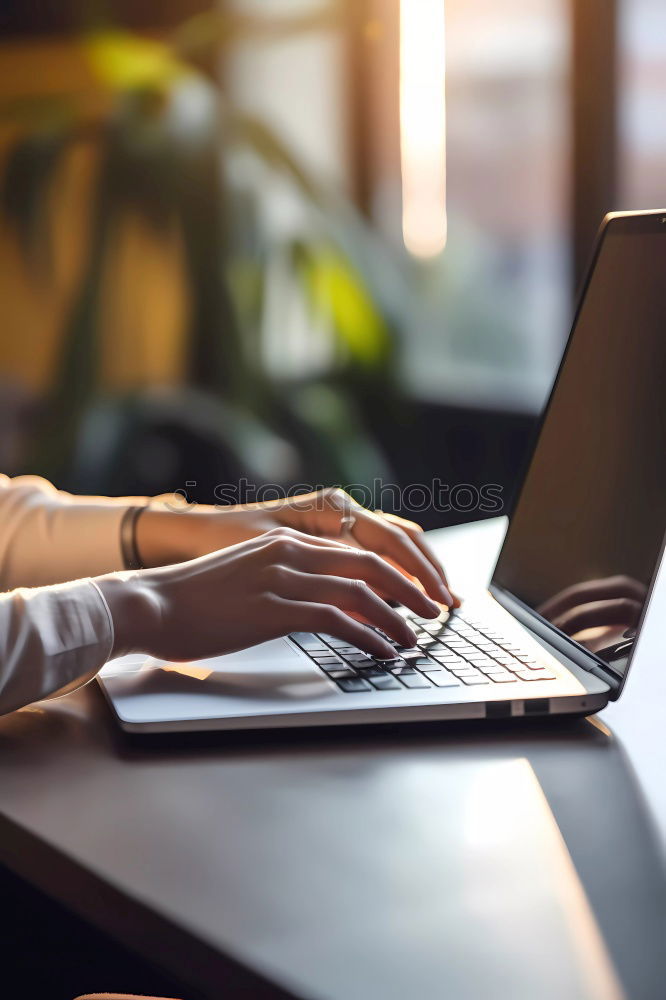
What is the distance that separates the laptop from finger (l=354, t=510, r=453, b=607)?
0.08 feet

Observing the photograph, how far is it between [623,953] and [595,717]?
0.24 meters

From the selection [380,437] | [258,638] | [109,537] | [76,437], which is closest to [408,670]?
[258,638]

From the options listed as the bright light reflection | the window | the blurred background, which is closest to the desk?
the blurred background

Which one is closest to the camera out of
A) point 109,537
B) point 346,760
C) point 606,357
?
point 346,760

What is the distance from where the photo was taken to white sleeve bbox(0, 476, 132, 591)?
873 mm

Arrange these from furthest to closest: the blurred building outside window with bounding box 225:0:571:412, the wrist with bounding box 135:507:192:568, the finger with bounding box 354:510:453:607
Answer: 1. the blurred building outside window with bounding box 225:0:571:412
2. the wrist with bounding box 135:507:192:568
3. the finger with bounding box 354:510:453:607

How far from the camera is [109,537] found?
0.87m

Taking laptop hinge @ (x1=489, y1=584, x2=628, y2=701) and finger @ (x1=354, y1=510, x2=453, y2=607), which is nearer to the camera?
laptop hinge @ (x1=489, y1=584, x2=628, y2=701)

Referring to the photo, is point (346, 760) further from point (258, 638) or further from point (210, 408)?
point (210, 408)

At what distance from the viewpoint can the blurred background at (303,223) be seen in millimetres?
2305

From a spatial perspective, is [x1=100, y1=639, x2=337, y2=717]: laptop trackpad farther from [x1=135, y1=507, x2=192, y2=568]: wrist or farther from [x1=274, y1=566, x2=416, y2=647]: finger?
[x1=135, y1=507, x2=192, y2=568]: wrist

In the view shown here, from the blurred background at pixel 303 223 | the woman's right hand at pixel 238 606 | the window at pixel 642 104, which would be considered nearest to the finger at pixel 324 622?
the woman's right hand at pixel 238 606

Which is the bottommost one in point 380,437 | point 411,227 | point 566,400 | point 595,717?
point 380,437

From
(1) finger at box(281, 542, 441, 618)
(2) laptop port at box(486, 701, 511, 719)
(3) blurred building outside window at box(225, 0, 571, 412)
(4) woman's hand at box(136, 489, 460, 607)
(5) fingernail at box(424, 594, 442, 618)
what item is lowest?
(2) laptop port at box(486, 701, 511, 719)
